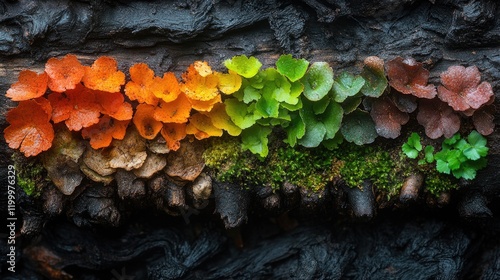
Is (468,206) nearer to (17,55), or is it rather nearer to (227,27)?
(227,27)

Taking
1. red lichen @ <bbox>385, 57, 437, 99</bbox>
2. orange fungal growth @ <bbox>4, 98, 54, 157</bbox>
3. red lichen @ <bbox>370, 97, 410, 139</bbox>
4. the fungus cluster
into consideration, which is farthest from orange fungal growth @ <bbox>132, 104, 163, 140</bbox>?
red lichen @ <bbox>385, 57, 437, 99</bbox>

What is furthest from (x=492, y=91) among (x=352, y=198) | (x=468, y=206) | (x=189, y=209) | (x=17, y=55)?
(x=17, y=55)

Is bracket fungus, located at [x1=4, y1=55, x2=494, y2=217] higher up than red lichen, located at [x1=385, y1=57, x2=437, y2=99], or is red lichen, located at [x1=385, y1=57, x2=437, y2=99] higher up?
red lichen, located at [x1=385, y1=57, x2=437, y2=99]

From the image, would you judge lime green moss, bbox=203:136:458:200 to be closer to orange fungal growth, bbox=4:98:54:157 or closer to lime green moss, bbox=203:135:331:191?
lime green moss, bbox=203:135:331:191

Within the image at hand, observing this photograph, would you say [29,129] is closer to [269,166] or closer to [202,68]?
[202,68]

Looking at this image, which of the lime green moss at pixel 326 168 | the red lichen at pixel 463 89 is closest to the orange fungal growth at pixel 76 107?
the lime green moss at pixel 326 168
